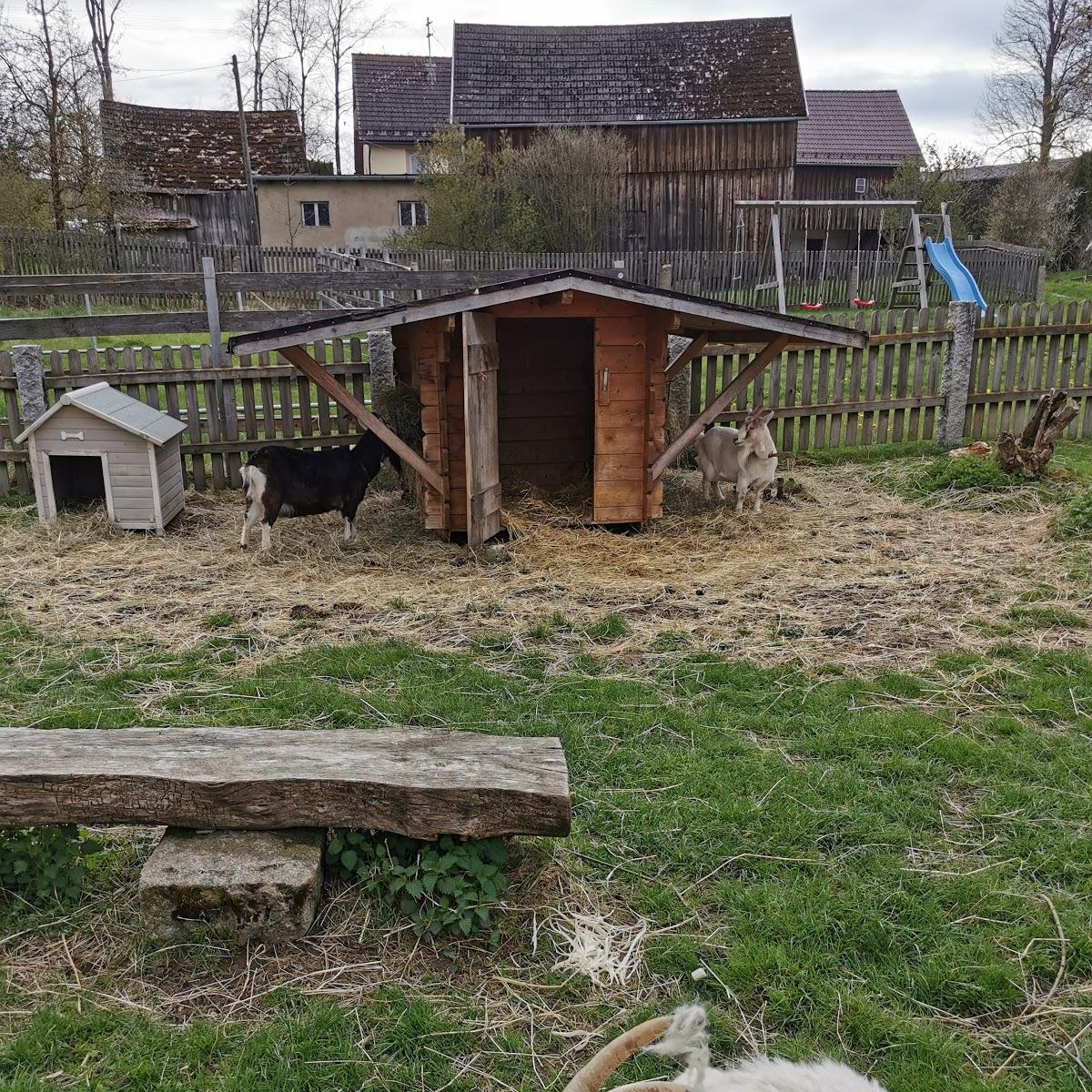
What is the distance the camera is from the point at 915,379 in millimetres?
10859

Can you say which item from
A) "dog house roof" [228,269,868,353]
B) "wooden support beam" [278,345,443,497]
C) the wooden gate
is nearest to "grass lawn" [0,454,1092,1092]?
the wooden gate

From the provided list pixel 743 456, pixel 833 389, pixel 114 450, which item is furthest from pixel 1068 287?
pixel 114 450

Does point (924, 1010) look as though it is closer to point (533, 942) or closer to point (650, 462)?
point (533, 942)

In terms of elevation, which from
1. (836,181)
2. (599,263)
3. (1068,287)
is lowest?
(1068,287)

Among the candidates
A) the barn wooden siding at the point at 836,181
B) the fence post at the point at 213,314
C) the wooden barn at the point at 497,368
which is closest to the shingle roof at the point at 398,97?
the barn wooden siding at the point at 836,181

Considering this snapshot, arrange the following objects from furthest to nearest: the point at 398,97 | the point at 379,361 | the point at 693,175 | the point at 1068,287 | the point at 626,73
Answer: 1. the point at 398,97
2. the point at 626,73
3. the point at 693,175
4. the point at 1068,287
5. the point at 379,361

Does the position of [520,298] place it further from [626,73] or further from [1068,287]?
[626,73]

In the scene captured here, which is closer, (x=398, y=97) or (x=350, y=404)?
(x=350, y=404)

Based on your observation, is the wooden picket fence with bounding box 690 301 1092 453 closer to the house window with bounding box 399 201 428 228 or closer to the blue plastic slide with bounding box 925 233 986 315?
the blue plastic slide with bounding box 925 233 986 315

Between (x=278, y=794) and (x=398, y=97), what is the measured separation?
37.4 meters

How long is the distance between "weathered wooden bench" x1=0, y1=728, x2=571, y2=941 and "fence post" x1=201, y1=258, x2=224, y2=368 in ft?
23.7

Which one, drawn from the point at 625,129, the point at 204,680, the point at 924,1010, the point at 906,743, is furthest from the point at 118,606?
the point at 625,129

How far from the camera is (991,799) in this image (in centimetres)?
389

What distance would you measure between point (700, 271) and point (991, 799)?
1953cm
